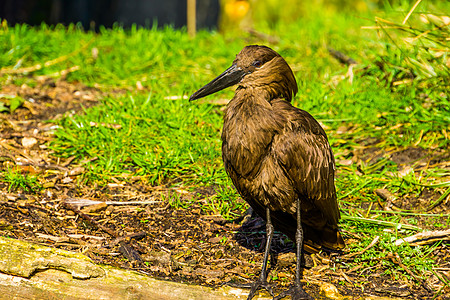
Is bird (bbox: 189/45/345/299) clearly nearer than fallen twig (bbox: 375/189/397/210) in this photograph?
Yes

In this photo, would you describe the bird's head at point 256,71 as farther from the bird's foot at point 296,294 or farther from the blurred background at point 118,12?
the blurred background at point 118,12

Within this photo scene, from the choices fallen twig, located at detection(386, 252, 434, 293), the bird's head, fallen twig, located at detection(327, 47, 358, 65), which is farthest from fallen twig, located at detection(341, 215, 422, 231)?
fallen twig, located at detection(327, 47, 358, 65)

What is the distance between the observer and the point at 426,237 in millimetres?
3908

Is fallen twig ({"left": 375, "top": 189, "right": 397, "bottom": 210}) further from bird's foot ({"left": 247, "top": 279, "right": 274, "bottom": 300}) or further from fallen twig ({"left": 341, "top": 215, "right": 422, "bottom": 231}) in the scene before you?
bird's foot ({"left": 247, "top": 279, "right": 274, "bottom": 300})

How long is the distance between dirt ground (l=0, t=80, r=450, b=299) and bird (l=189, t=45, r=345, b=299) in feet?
1.04

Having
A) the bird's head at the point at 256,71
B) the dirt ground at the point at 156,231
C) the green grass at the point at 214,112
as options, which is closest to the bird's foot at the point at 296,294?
the dirt ground at the point at 156,231

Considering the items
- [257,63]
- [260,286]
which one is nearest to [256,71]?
[257,63]

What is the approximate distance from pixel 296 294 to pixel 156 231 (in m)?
1.31

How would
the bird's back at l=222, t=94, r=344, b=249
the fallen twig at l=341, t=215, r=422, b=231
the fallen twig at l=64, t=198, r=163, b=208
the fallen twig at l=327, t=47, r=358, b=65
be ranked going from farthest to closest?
1. the fallen twig at l=327, t=47, r=358, b=65
2. the fallen twig at l=64, t=198, r=163, b=208
3. the fallen twig at l=341, t=215, r=422, b=231
4. the bird's back at l=222, t=94, r=344, b=249

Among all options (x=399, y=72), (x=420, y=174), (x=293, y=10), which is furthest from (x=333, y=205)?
(x=293, y=10)

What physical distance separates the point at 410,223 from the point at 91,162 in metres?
2.78

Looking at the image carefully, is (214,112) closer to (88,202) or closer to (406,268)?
(88,202)

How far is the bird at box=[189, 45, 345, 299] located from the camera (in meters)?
3.40

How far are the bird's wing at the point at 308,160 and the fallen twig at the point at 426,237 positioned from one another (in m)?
0.60
